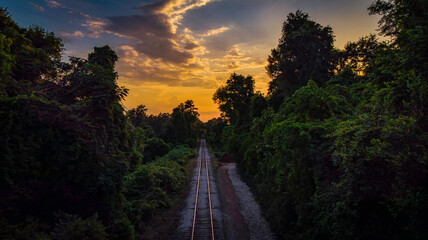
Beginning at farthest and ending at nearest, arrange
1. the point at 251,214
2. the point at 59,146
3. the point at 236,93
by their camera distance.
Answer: the point at 236,93 < the point at 251,214 < the point at 59,146

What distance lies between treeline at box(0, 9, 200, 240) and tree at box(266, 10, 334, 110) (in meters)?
19.1

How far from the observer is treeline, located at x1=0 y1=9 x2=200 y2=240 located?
6816 millimetres

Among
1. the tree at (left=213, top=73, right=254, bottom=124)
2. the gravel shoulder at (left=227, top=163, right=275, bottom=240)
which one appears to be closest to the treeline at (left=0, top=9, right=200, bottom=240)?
the gravel shoulder at (left=227, top=163, right=275, bottom=240)

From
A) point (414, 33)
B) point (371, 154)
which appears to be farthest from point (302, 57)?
point (371, 154)

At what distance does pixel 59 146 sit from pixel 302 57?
2415cm

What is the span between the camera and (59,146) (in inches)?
312

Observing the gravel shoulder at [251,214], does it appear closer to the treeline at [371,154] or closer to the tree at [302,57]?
the treeline at [371,154]

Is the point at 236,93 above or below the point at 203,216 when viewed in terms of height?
above

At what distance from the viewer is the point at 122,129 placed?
37.1 ft

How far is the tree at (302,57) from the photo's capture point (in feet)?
76.3

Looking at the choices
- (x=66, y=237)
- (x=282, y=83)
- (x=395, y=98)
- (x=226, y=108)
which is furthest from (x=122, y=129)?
(x=226, y=108)

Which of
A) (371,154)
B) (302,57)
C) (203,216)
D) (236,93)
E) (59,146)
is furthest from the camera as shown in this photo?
(236,93)

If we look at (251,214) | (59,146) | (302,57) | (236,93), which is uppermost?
(302,57)

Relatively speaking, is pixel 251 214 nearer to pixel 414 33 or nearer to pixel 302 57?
pixel 414 33
